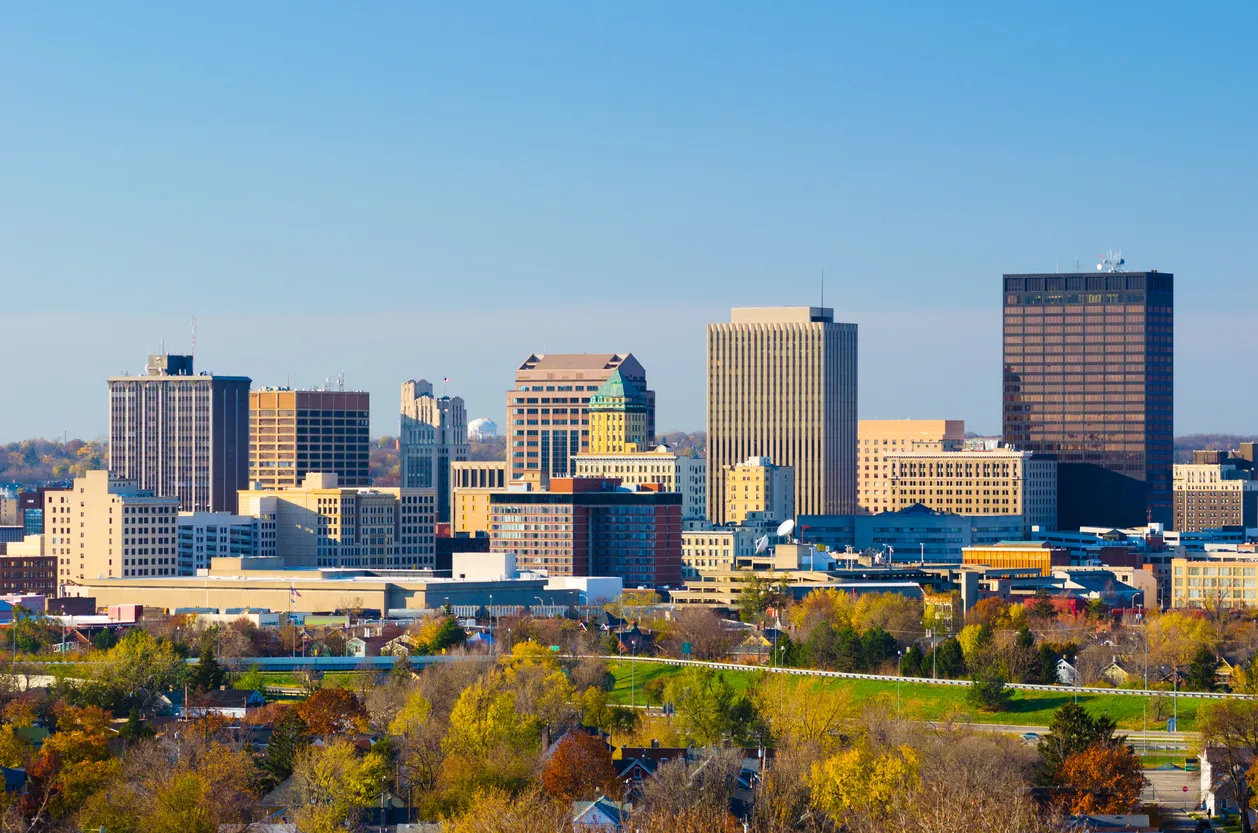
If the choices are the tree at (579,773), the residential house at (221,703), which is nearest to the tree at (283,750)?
the tree at (579,773)

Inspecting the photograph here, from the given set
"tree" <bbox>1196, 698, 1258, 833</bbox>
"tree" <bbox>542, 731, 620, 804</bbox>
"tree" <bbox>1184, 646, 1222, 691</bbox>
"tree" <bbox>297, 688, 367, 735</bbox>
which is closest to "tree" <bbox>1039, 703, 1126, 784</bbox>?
"tree" <bbox>1196, 698, 1258, 833</bbox>

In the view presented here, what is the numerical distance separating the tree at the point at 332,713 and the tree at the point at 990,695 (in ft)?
121

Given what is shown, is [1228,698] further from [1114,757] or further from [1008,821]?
[1008,821]

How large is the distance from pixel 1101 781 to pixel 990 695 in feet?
143

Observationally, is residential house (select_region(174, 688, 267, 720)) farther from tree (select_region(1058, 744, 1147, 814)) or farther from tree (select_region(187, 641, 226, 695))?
tree (select_region(1058, 744, 1147, 814))

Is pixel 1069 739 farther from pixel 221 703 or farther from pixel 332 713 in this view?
pixel 221 703

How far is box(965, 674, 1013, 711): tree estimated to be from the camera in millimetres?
167250

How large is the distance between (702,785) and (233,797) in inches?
743

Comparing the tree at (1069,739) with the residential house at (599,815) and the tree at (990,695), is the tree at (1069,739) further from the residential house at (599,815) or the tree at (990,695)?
the tree at (990,695)

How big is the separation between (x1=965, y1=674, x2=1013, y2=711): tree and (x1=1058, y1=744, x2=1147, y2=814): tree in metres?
38.7

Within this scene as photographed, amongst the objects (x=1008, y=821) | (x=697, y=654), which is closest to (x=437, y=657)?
(x=697, y=654)

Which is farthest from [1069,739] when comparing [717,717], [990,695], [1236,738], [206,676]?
[206,676]

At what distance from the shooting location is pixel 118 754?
135750 mm

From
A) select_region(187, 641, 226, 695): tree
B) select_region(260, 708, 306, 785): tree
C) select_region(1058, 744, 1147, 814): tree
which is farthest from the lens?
select_region(187, 641, 226, 695): tree
